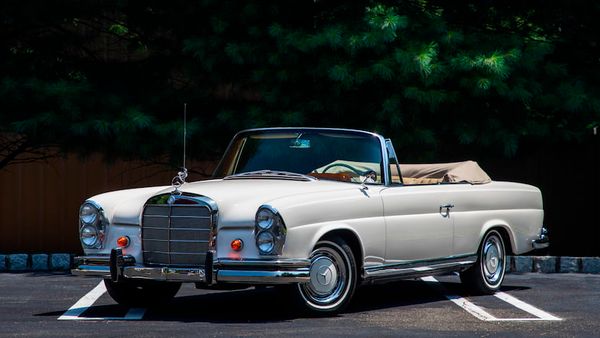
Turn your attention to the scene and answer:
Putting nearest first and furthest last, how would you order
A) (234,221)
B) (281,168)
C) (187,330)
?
(187,330) < (234,221) < (281,168)

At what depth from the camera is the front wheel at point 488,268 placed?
11.6 m

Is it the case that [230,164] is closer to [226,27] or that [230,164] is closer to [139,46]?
[226,27]

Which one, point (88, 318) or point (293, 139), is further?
point (293, 139)

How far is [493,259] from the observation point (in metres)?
11.8

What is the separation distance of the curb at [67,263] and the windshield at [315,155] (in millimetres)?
4834

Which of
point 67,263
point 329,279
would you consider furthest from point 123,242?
point 67,263

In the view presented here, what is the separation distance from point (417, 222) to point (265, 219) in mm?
2035

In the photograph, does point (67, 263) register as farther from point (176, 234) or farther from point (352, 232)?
point (352, 232)

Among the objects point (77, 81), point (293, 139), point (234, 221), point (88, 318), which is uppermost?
point (77, 81)

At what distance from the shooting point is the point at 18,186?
53.6ft

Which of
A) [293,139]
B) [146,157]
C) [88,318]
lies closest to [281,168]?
[293,139]

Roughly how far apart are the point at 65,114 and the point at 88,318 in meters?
5.92

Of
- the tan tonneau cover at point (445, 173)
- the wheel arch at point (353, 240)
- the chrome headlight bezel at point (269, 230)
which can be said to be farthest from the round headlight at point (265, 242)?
the tan tonneau cover at point (445, 173)

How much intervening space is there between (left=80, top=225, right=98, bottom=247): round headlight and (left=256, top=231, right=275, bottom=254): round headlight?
5.20ft
